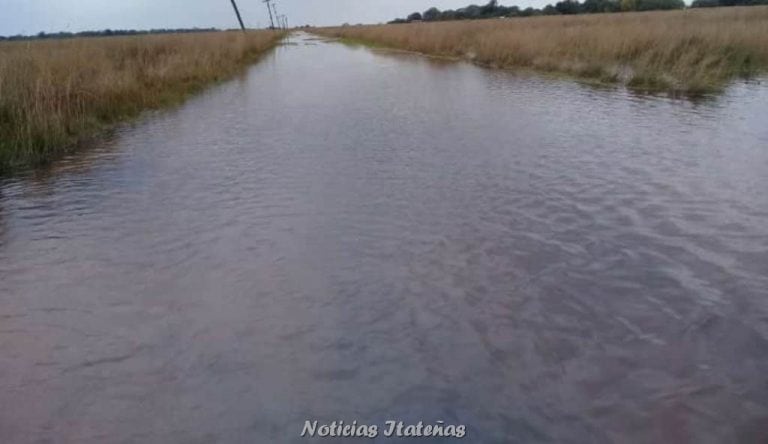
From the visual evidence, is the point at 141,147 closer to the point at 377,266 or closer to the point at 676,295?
the point at 377,266

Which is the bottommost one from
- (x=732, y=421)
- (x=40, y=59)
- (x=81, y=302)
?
(x=732, y=421)

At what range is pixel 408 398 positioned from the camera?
304 cm

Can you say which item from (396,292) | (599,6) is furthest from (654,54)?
(599,6)

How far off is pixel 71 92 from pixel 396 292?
342 inches

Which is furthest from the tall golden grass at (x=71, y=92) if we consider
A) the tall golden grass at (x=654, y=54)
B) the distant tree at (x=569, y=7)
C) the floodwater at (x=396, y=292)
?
the distant tree at (x=569, y=7)

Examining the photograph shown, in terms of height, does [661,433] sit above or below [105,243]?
below

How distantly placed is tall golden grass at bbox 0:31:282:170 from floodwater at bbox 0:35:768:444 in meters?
0.73

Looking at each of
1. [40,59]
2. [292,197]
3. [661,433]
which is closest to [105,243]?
[292,197]

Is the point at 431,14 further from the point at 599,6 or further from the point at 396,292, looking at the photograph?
the point at 396,292

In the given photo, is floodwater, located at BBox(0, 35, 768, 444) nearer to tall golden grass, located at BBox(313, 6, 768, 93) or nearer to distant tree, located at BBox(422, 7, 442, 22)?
tall golden grass, located at BBox(313, 6, 768, 93)

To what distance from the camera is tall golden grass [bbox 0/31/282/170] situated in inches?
331

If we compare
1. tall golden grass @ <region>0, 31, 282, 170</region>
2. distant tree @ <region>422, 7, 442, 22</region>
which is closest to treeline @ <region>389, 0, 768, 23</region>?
distant tree @ <region>422, 7, 442, 22</region>

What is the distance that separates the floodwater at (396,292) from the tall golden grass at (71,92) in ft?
2.39

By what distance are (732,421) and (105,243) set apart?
5.19 m
